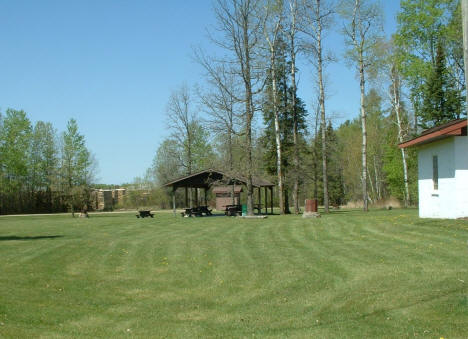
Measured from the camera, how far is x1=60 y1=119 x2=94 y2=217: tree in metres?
45.4

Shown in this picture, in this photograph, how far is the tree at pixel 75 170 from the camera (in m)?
45.4

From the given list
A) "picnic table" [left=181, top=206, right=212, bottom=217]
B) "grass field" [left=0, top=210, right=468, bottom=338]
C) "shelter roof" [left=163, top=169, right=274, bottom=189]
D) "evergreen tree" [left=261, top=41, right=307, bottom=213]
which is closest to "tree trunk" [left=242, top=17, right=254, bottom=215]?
"shelter roof" [left=163, top=169, right=274, bottom=189]

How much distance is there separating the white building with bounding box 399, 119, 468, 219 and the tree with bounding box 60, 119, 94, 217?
31992mm

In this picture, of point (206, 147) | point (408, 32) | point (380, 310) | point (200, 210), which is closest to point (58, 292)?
point (380, 310)

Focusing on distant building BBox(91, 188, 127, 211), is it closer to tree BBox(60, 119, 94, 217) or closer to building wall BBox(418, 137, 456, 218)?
tree BBox(60, 119, 94, 217)

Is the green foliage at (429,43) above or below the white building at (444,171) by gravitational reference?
above

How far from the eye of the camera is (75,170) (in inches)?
1940

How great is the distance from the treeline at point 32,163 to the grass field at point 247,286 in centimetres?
3805

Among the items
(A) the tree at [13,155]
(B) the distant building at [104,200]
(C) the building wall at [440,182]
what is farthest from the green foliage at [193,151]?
(C) the building wall at [440,182]

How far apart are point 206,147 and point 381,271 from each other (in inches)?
1926

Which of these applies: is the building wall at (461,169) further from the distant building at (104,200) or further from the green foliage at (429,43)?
the distant building at (104,200)

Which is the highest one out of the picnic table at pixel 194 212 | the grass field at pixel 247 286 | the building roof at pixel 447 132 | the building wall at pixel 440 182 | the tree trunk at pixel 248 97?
the tree trunk at pixel 248 97

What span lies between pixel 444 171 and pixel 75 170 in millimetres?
38944

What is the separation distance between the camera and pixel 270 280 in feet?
34.1
